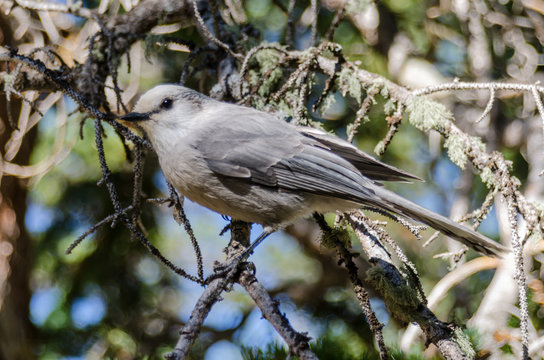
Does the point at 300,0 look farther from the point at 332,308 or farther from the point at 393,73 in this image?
the point at 332,308

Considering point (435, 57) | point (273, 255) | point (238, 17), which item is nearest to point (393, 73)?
point (435, 57)

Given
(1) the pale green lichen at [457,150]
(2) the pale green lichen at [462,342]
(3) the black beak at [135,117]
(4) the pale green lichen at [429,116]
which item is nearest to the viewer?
(2) the pale green lichen at [462,342]

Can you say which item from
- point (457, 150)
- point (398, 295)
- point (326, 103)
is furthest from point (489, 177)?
point (326, 103)

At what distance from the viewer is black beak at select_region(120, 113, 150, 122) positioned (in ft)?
8.38

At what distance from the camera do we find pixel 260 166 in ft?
8.20

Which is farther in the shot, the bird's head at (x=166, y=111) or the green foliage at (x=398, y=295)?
the bird's head at (x=166, y=111)

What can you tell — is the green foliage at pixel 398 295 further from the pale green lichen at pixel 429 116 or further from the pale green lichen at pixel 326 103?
the pale green lichen at pixel 326 103

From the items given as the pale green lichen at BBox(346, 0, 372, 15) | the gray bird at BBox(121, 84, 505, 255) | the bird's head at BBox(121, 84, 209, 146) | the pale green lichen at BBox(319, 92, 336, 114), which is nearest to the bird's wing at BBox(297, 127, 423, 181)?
the gray bird at BBox(121, 84, 505, 255)

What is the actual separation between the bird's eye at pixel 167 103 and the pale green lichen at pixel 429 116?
1.15 meters

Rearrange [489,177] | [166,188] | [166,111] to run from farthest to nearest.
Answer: [166,188] → [166,111] → [489,177]

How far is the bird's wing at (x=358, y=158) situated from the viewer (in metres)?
2.49

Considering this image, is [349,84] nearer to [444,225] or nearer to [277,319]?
[444,225]

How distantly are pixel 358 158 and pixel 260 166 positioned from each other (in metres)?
0.46

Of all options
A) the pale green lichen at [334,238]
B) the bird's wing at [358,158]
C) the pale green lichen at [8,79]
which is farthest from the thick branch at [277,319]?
the pale green lichen at [8,79]
